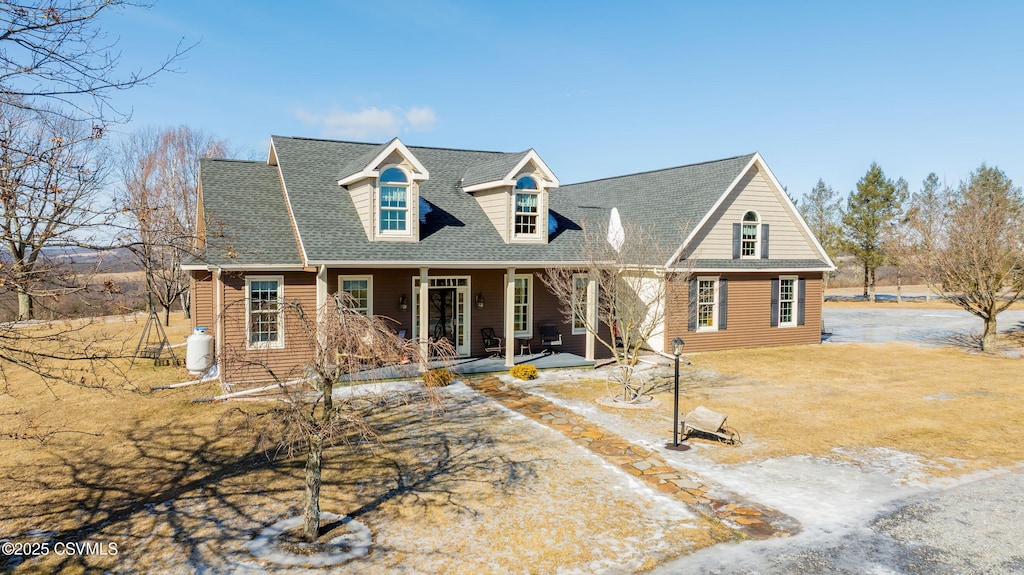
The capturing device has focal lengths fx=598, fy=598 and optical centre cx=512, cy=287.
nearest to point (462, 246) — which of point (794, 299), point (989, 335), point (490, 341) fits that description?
point (490, 341)

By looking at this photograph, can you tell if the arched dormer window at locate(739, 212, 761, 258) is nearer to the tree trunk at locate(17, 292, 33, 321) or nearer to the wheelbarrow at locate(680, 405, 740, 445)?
the wheelbarrow at locate(680, 405, 740, 445)

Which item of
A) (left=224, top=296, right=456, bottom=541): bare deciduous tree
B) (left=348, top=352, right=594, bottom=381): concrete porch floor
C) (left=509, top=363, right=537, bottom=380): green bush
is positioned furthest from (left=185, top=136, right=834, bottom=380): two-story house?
(left=224, top=296, right=456, bottom=541): bare deciduous tree

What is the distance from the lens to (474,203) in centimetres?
2114

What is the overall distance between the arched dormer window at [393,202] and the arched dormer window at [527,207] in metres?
3.75

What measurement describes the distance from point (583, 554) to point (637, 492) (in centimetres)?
220

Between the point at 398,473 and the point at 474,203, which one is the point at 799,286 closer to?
the point at 474,203

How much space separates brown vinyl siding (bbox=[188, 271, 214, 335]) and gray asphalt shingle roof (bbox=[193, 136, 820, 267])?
2.71 metres

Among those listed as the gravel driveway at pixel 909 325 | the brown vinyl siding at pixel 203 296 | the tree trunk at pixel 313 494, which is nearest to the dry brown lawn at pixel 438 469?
the tree trunk at pixel 313 494

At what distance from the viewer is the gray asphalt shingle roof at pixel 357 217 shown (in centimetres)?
1706

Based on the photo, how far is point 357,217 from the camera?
60.4ft

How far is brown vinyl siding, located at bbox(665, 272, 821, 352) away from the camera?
72.4ft

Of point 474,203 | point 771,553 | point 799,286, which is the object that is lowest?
point 771,553

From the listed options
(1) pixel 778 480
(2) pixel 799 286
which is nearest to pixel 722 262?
(2) pixel 799 286

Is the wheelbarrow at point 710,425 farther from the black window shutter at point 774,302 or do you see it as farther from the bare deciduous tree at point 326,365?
the black window shutter at point 774,302
